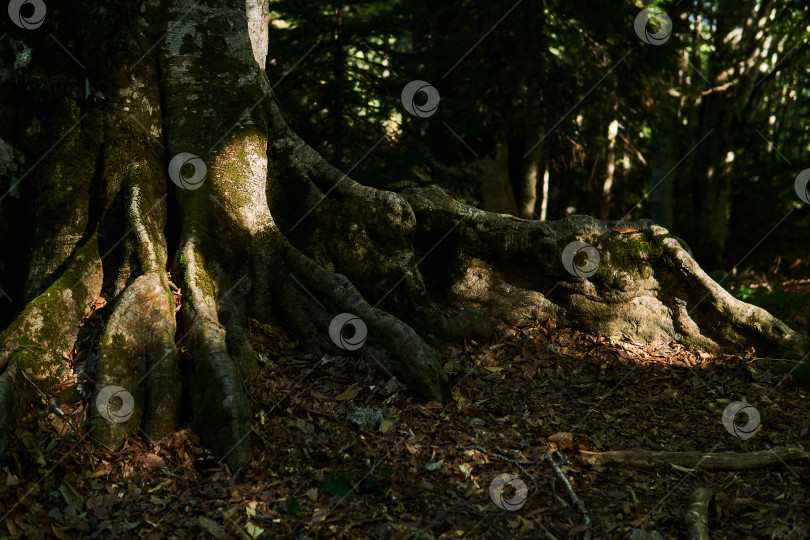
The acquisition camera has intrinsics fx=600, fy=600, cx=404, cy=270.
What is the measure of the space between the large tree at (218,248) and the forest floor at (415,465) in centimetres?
21

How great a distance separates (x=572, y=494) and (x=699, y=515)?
2.37ft

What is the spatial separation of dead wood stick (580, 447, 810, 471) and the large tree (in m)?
1.32

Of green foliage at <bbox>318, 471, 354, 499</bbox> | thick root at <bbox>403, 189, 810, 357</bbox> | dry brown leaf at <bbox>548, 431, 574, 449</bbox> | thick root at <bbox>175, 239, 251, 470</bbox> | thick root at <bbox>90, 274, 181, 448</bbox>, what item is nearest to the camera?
green foliage at <bbox>318, 471, 354, 499</bbox>

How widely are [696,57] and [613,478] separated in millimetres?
15532

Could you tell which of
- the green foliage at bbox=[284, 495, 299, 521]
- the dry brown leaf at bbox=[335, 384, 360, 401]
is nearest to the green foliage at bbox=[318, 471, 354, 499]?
the green foliage at bbox=[284, 495, 299, 521]

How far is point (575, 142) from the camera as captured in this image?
38.7 feet

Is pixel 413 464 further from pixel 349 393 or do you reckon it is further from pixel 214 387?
pixel 214 387

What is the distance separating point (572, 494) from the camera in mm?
3756

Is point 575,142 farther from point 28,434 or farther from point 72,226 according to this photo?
point 28,434

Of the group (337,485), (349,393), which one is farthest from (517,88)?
(337,485)

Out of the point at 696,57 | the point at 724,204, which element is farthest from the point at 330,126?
the point at 696,57

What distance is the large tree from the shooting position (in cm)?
423

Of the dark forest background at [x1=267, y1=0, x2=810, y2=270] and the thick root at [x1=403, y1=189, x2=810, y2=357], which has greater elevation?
the dark forest background at [x1=267, y1=0, x2=810, y2=270]

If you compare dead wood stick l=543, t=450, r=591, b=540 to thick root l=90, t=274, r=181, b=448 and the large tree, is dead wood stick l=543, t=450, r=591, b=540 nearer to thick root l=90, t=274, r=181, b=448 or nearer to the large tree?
the large tree
